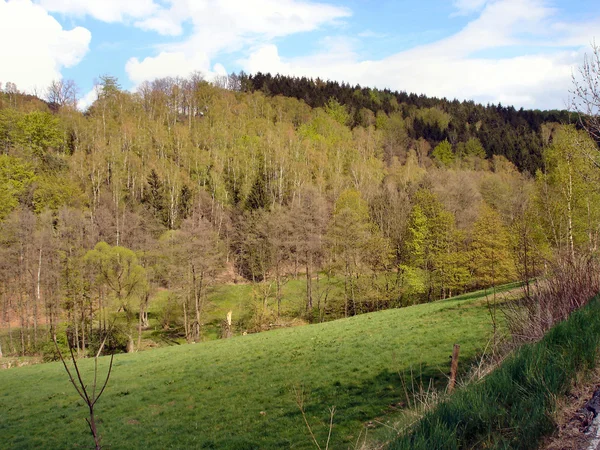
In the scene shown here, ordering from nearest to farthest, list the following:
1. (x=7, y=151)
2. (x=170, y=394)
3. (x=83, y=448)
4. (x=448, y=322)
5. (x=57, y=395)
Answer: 1. (x=83, y=448)
2. (x=170, y=394)
3. (x=57, y=395)
4. (x=448, y=322)
5. (x=7, y=151)

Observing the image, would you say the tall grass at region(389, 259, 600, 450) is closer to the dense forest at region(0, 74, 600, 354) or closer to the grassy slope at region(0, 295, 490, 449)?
the dense forest at region(0, 74, 600, 354)

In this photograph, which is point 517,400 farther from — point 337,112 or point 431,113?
point 431,113

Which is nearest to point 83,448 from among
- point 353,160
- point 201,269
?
point 201,269

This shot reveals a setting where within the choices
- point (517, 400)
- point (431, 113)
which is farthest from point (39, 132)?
point (431, 113)

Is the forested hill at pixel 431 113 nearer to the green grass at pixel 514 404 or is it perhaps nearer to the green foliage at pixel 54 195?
the green foliage at pixel 54 195

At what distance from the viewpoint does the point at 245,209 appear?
243 ft

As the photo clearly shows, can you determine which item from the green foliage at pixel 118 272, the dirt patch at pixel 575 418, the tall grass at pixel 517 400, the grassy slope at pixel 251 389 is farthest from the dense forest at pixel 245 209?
the grassy slope at pixel 251 389

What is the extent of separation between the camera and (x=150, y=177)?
234 ft

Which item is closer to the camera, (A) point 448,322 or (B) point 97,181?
(A) point 448,322

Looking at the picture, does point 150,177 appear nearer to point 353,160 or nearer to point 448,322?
point 353,160

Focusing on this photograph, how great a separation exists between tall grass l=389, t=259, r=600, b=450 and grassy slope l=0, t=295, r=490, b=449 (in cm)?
340

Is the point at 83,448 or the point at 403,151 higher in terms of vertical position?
the point at 403,151

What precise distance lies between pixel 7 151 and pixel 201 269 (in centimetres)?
5221

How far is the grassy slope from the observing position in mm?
12126
